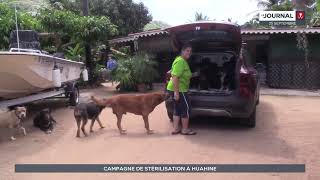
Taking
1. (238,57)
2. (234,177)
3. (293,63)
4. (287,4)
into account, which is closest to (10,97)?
(238,57)

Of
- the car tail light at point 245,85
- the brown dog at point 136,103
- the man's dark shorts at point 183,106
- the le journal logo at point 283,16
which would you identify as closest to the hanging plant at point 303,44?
the le journal logo at point 283,16

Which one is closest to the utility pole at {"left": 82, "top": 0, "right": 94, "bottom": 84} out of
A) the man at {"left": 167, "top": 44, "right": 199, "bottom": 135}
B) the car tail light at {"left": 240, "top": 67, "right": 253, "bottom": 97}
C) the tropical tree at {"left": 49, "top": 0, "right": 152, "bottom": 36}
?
the tropical tree at {"left": 49, "top": 0, "right": 152, "bottom": 36}

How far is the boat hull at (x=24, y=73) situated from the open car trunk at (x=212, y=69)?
312cm

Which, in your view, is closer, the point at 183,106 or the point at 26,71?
the point at 183,106

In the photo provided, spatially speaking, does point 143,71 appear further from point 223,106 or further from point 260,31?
point 223,106

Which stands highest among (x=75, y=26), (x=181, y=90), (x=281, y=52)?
(x=75, y=26)

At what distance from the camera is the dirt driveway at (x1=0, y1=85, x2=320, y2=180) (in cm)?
595

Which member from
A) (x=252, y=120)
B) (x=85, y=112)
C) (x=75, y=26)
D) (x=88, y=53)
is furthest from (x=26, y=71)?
(x=88, y=53)

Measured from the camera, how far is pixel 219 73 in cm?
931

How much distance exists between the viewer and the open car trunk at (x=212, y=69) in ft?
29.9

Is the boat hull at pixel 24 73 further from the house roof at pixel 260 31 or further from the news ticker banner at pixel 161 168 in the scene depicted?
the house roof at pixel 260 31

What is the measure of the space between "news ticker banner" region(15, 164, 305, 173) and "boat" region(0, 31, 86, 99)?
248cm

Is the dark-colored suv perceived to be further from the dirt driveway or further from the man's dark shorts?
the dirt driveway

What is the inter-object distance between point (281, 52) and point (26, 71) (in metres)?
12.0
